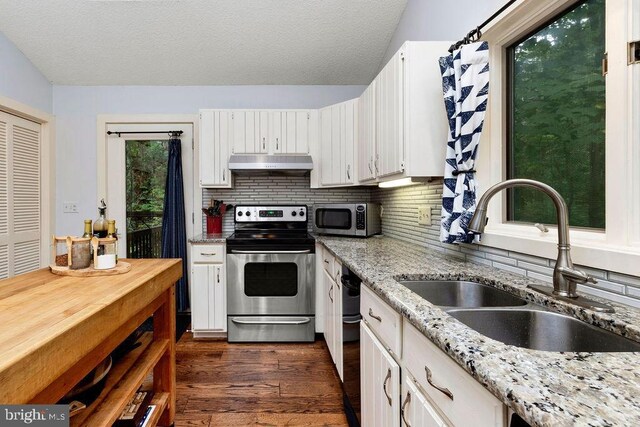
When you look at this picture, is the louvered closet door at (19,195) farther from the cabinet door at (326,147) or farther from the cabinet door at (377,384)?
the cabinet door at (377,384)

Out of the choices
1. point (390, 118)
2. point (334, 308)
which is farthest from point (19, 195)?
point (390, 118)

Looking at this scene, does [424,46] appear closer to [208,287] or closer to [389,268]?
[389,268]

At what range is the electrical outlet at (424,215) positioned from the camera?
2223 millimetres

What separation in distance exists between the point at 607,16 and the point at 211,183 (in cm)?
294

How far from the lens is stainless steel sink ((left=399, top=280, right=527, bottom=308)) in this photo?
1372mm

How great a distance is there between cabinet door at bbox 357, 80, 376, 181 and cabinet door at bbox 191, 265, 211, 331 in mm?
1590

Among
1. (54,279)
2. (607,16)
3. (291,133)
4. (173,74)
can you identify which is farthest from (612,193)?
(173,74)

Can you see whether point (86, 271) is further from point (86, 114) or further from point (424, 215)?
point (86, 114)

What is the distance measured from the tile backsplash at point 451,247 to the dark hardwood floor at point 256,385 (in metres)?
1.14

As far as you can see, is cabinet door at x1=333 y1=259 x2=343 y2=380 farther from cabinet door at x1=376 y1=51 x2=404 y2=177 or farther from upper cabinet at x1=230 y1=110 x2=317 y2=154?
upper cabinet at x1=230 y1=110 x2=317 y2=154

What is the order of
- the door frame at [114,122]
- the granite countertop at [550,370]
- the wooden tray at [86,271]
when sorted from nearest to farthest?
1. the granite countertop at [550,370]
2. the wooden tray at [86,271]
3. the door frame at [114,122]

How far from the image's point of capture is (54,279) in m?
1.31

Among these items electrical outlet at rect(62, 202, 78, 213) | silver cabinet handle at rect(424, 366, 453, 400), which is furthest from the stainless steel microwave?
electrical outlet at rect(62, 202, 78, 213)

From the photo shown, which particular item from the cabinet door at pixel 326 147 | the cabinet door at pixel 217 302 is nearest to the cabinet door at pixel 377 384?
the cabinet door at pixel 217 302
